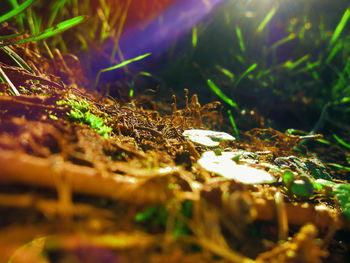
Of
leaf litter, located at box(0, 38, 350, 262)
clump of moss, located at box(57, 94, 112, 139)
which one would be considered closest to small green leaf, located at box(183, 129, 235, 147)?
leaf litter, located at box(0, 38, 350, 262)

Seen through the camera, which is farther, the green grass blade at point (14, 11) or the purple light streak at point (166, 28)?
the purple light streak at point (166, 28)

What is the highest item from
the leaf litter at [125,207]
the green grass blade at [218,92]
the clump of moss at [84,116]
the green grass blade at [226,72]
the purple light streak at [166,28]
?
the purple light streak at [166,28]

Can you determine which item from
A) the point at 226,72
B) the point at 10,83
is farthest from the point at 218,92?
the point at 10,83

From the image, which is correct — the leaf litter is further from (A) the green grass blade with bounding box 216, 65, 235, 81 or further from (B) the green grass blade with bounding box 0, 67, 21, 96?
(A) the green grass blade with bounding box 216, 65, 235, 81

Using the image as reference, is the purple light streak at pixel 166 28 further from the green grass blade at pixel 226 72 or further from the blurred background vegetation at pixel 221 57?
the green grass blade at pixel 226 72

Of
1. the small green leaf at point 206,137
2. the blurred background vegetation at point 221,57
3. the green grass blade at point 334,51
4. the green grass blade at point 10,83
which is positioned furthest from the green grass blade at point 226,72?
the green grass blade at point 10,83

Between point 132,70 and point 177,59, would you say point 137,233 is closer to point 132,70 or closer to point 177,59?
point 132,70

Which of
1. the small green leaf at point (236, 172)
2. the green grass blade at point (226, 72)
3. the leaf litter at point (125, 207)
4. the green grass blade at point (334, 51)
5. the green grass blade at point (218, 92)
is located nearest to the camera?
the leaf litter at point (125, 207)
